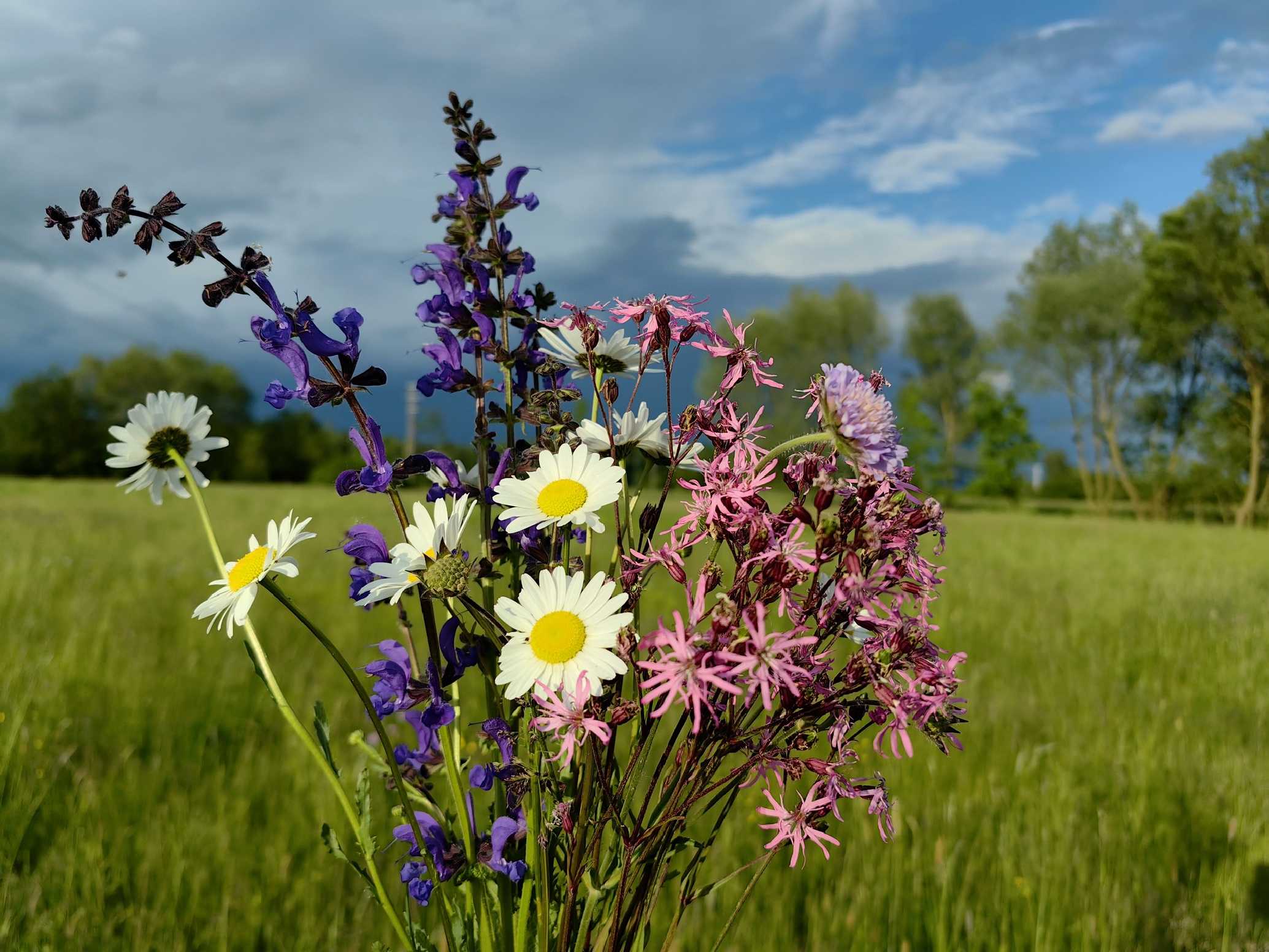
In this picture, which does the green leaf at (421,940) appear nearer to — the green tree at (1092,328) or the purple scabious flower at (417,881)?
the purple scabious flower at (417,881)

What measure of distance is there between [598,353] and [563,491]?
12.4 inches

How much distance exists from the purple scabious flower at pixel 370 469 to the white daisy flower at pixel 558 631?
279 mm

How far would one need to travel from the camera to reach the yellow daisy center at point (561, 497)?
1.01 meters

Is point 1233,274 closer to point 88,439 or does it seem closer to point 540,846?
point 540,846

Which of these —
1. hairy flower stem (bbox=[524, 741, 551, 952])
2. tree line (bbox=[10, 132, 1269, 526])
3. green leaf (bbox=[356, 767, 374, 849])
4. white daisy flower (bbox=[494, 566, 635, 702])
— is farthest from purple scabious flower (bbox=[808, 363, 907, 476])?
tree line (bbox=[10, 132, 1269, 526])

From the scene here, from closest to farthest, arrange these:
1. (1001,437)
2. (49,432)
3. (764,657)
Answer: (764,657) → (1001,437) → (49,432)

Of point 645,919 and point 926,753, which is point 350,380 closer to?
point 645,919

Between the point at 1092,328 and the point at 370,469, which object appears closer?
the point at 370,469

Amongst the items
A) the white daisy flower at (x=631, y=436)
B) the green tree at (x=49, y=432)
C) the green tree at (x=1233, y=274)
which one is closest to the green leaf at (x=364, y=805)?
the white daisy flower at (x=631, y=436)

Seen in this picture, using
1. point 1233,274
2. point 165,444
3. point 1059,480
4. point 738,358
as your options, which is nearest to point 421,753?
point 165,444

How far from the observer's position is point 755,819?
3178 millimetres

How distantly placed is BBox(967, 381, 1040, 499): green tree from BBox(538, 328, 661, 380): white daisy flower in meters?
47.6

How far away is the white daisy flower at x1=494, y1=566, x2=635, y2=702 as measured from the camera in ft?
3.05

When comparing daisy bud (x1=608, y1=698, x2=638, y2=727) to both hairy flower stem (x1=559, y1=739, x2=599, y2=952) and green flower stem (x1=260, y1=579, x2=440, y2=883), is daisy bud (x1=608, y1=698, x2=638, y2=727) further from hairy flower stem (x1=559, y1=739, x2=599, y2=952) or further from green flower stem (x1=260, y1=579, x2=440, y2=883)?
green flower stem (x1=260, y1=579, x2=440, y2=883)
